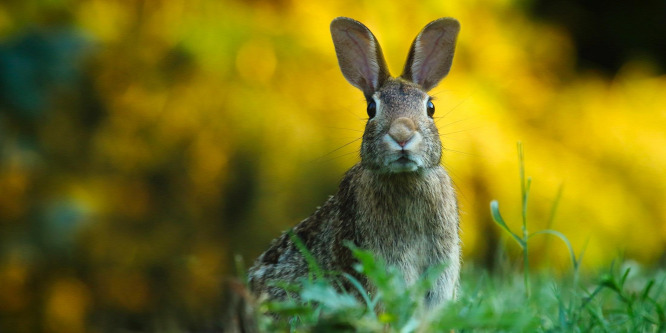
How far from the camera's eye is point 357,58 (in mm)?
3020

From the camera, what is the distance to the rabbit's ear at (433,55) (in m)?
2.97

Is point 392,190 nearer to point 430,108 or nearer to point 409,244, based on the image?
point 409,244

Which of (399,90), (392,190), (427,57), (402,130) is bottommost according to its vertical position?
(392,190)

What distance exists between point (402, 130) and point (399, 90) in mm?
334

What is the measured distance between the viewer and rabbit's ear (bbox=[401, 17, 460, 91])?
2.97m

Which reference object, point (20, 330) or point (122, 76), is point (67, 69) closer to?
point (122, 76)

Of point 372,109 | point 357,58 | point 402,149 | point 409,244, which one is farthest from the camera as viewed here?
point 357,58

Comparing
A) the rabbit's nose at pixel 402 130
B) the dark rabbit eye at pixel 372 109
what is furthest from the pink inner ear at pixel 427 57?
the rabbit's nose at pixel 402 130

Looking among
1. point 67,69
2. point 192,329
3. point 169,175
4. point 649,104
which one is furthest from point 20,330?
point 649,104

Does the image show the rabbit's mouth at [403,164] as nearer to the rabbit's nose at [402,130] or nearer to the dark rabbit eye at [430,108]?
the rabbit's nose at [402,130]

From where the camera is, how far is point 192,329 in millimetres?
2111

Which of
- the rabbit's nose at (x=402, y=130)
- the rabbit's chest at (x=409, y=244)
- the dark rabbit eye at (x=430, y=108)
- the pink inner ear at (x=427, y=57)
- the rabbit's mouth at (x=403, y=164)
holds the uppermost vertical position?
the pink inner ear at (x=427, y=57)

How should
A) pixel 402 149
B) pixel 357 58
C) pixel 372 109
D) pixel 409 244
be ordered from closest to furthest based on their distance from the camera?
pixel 402 149
pixel 409 244
pixel 372 109
pixel 357 58

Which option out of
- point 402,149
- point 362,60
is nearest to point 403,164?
point 402,149
